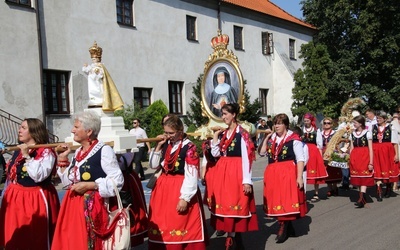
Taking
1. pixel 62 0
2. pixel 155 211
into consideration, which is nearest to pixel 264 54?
pixel 62 0

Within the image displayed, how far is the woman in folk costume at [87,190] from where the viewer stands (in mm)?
4301

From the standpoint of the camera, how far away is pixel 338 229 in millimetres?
7391

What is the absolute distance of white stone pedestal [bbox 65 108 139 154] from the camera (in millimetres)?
5859

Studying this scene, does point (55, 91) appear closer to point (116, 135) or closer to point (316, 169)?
point (316, 169)

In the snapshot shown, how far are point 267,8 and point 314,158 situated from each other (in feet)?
69.0

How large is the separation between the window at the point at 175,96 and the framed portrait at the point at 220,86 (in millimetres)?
13565

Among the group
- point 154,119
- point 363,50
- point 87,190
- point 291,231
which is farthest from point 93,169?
point 363,50

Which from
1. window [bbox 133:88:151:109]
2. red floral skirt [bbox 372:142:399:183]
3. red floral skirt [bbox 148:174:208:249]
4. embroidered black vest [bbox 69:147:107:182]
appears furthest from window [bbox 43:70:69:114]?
embroidered black vest [bbox 69:147:107:182]

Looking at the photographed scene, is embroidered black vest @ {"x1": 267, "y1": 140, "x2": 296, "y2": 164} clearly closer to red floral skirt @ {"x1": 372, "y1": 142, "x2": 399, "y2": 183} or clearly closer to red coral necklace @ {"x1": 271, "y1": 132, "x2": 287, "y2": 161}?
red coral necklace @ {"x1": 271, "y1": 132, "x2": 287, "y2": 161}

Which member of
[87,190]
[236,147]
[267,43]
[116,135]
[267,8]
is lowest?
[87,190]

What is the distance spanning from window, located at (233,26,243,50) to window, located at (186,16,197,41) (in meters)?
3.20

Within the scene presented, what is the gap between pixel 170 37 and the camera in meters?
21.3

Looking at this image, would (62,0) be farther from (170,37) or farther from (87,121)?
(87,121)

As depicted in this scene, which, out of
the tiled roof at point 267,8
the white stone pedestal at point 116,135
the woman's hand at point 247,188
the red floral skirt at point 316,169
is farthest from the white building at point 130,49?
the woman's hand at point 247,188
